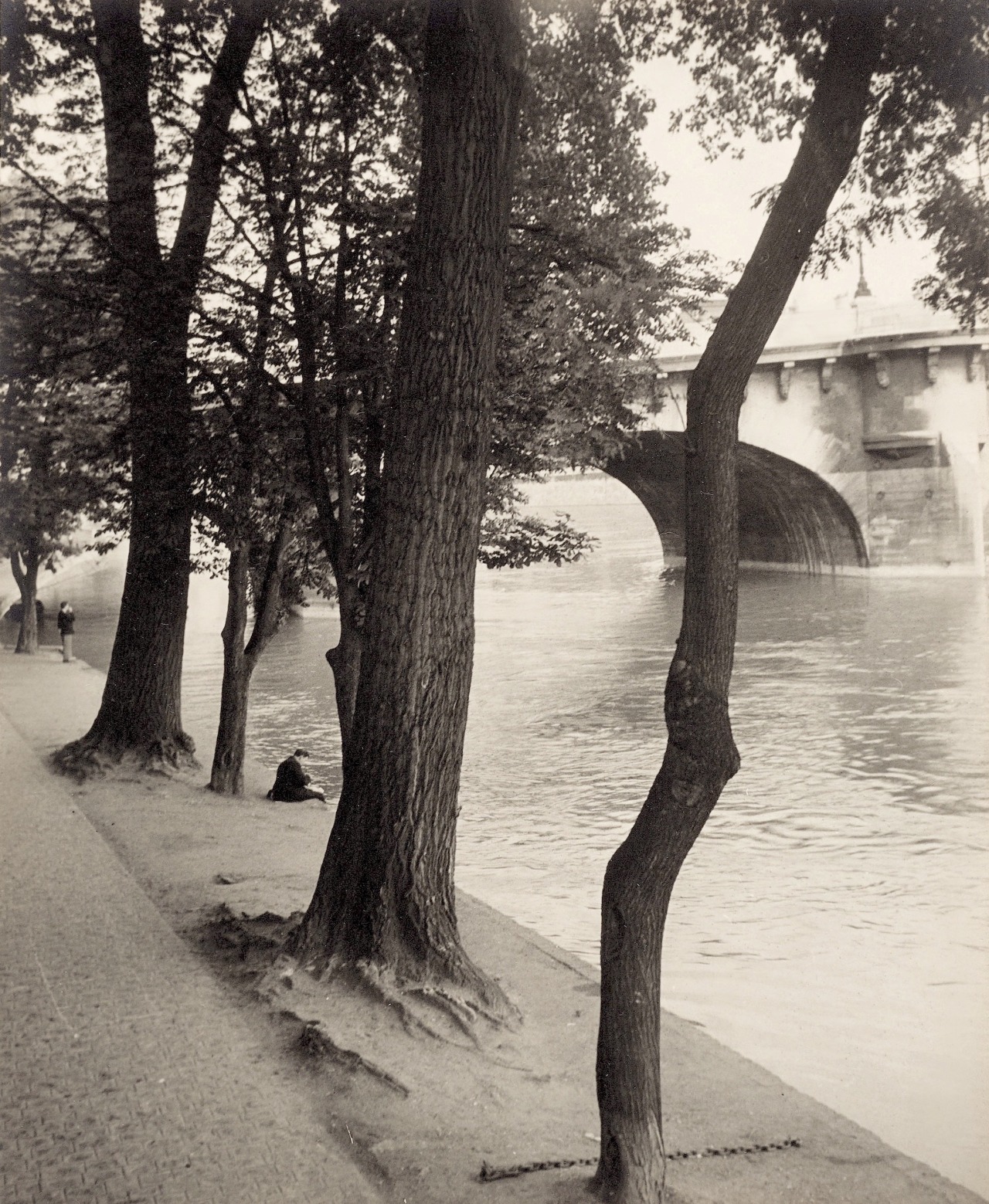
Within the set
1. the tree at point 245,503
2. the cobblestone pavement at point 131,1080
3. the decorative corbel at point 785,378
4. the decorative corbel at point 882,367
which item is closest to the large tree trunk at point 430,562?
the cobblestone pavement at point 131,1080

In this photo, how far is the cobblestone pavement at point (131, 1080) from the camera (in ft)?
14.7

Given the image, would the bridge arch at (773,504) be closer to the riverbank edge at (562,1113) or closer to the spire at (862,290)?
the spire at (862,290)

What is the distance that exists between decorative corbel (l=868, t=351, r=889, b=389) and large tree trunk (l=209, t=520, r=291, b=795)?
94.5 ft

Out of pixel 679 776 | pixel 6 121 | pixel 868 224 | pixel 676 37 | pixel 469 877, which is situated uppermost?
pixel 6 121

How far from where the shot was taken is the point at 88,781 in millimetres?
13336

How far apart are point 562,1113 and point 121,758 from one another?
9.55 meters

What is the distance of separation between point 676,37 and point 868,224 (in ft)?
4.60

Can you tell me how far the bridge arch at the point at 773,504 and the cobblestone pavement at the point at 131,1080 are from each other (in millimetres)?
29593

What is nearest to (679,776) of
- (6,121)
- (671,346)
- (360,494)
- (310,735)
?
(360,494)

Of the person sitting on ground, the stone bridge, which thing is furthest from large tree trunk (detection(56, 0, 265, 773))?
the stone bridge

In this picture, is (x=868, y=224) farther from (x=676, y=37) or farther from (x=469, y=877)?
(x=469, y=877)

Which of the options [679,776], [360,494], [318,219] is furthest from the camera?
[360,494]

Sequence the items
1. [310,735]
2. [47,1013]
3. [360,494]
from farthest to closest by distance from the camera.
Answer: [310,735] < [360,494] < [47,1013]

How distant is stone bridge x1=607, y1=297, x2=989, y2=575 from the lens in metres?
37.4
